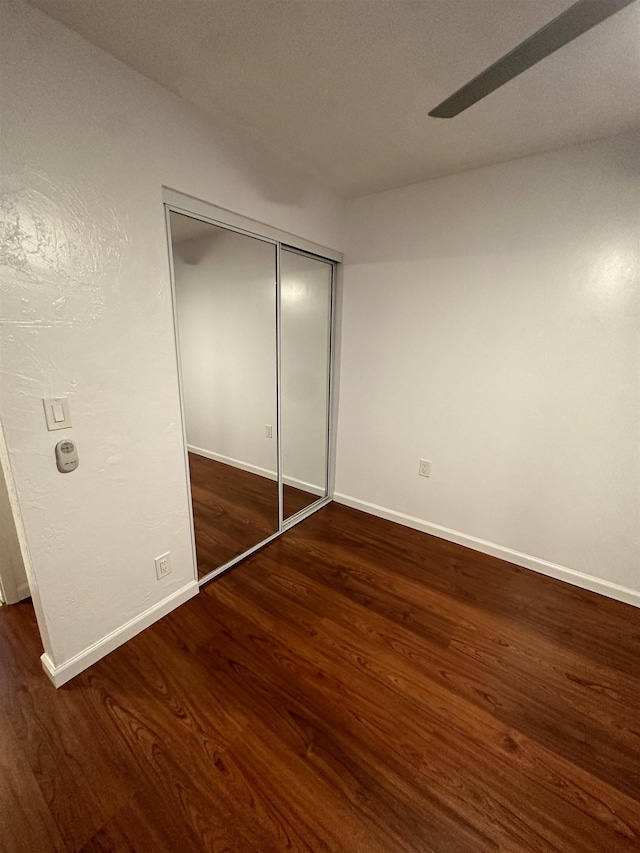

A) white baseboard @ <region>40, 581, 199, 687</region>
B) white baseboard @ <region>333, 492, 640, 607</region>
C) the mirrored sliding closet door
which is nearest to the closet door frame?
the mirrored sliding closet door

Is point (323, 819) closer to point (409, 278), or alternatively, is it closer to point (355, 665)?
point (355, 665)

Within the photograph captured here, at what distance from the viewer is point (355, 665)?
154 centimetres

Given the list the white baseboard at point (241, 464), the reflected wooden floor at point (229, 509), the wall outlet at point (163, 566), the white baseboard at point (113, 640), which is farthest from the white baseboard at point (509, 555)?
the wall outlet at point (163, 566)

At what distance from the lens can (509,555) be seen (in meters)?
2.26

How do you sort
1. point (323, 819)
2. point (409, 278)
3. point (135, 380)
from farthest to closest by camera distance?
point (409, 278) → point (135, 380) → point (323, 819)

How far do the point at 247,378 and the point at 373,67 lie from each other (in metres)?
1.63

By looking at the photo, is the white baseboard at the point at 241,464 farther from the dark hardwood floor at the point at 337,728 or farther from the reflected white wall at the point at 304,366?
the dark hardwood floor at the point at 337,728

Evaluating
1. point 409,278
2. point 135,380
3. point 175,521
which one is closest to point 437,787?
point 175,521

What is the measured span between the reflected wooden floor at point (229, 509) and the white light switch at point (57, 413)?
74cm

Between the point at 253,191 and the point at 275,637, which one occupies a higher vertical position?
the point at 253,191

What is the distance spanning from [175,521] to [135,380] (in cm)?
73

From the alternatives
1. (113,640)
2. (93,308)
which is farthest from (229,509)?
(93,308)

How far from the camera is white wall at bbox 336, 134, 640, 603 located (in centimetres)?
177

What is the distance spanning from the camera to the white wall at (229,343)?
5.93 ft
